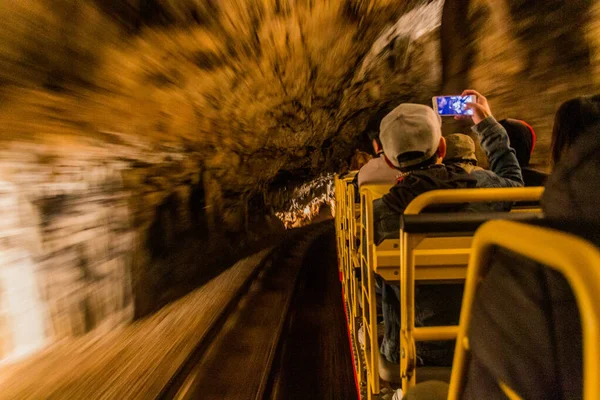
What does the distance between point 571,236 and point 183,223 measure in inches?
264

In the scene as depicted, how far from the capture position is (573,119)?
1.28 metres

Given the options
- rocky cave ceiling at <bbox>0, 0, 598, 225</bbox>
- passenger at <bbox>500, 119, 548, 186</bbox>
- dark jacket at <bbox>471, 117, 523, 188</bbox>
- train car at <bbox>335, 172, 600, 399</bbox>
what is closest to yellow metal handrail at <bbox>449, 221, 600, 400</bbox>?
train car at <bbox>335, 172, 600, 399</bbox>

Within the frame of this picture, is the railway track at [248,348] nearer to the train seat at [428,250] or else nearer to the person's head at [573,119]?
the train seat at [428,250]

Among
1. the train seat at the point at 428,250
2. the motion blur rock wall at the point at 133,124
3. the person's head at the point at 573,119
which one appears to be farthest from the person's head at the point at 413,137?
the motion blur rock wall at the point at 133,124

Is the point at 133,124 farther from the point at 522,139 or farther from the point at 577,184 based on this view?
the point at 577,184

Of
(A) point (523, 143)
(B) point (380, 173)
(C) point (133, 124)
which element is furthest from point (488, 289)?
(C) point (133, 124)

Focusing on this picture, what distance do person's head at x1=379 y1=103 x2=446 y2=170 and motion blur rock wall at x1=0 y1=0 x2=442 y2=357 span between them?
290 centimetres

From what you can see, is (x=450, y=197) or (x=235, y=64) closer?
(x=450, y=197)

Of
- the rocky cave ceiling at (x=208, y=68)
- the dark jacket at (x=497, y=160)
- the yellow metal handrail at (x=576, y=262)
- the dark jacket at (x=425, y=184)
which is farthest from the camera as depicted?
the rocky cave ceiling at (x=208, y=68)

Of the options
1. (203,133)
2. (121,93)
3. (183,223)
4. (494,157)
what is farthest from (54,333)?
(494,157)

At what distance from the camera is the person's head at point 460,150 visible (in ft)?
7.27

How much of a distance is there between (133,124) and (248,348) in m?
2.96

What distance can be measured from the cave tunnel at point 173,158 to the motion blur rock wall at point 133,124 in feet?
0.07

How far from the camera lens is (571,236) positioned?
1.60 feet
